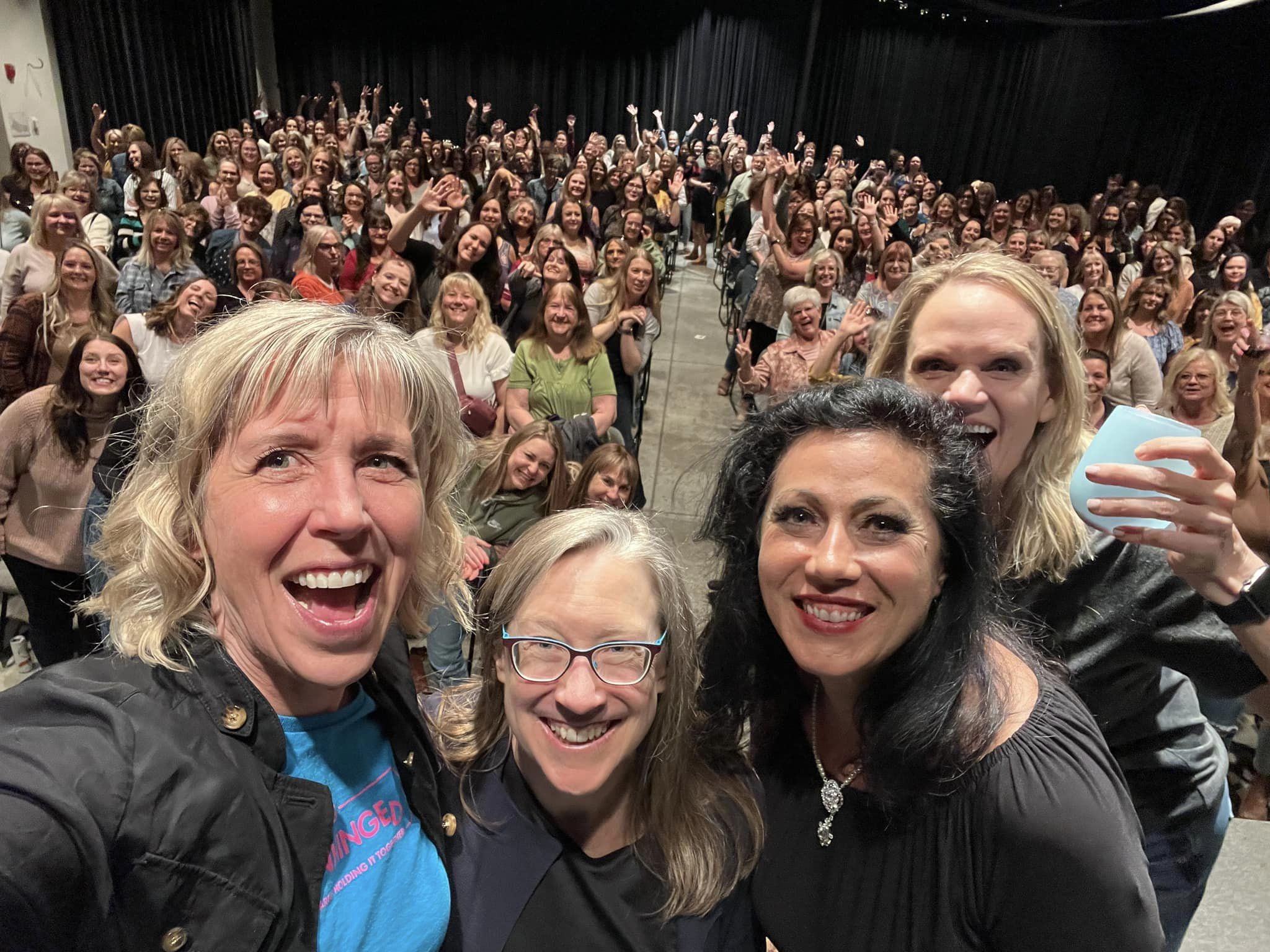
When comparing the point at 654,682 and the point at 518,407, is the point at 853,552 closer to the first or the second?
the point at 654,682

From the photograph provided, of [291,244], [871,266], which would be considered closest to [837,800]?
[291,244]

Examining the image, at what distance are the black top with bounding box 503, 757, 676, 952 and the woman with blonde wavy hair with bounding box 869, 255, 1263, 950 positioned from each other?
2.83 feet

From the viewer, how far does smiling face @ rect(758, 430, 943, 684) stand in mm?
1156

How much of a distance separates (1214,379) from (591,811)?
4442 mm

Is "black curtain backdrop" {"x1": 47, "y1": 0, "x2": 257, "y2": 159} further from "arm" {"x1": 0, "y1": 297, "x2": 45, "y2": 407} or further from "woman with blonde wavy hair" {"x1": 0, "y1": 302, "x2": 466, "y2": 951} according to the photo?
"woman with blonde wavy hair" {"x1": 0, "y1": 302, "x2": 466, "y2": 951}

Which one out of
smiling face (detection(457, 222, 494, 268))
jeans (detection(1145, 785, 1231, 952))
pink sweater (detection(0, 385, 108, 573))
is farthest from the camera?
smiling face (detection(457, 222, 494, 268))

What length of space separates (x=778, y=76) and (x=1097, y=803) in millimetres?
20632

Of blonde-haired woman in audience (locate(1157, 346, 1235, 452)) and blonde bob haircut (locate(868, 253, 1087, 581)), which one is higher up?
blonde bob haircut (locate(868, 253, 1087, 581))

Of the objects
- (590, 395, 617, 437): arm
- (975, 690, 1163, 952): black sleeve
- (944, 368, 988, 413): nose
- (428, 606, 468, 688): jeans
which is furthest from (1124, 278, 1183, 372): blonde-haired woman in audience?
(975, 690, 1163, 952): black sleeve

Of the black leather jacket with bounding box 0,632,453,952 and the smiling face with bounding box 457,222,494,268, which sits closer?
the black leather jacket with bounding box 0,632,453,952

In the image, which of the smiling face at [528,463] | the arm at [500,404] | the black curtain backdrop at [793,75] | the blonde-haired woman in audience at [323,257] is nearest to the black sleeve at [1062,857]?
the smiling face at [528,463]

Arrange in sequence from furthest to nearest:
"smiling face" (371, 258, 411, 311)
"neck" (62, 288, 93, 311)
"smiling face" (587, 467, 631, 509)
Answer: "smiling face" (371, 258, 411, 311), "neck" (62, 288, 93, 311), "smiling face" (587, 467, 631, 509)

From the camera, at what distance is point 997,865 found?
1.12 meters

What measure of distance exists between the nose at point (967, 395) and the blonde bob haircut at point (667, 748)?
2.11 feet
